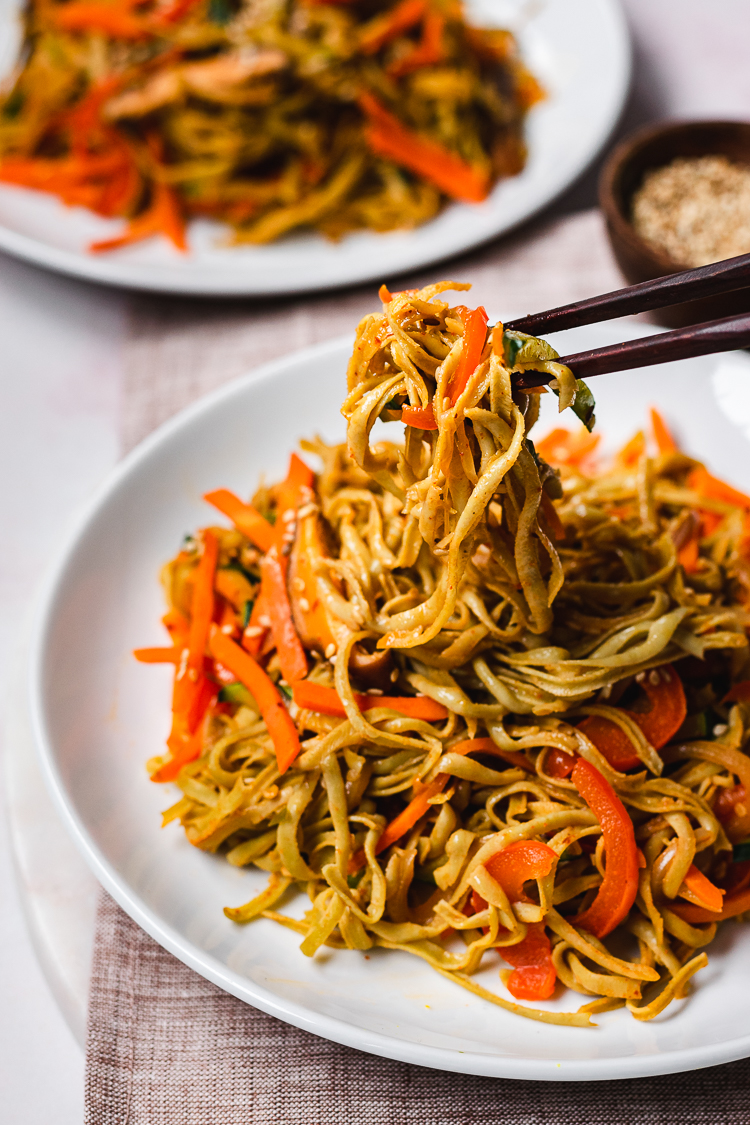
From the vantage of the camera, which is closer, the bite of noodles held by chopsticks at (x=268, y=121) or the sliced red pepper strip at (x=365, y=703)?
the sliced red pepper strip at (x=365, y=703)

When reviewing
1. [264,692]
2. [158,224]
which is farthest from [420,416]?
[158,224]

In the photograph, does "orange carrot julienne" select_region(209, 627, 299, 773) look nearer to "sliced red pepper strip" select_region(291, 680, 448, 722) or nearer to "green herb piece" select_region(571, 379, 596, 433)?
"sliced red pepper strip" select_region(291, 680, 448, 722)

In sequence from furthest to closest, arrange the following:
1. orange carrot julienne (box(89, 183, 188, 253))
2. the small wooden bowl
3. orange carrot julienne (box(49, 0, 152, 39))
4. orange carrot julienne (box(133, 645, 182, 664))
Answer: orange carrot julienne (box(49, 0, 152, 39))
orange carrot julienne (box(89, 183, 188, 253))
the small wooden bowl
orange carrot julienne (box(133, 645, 182, 664))

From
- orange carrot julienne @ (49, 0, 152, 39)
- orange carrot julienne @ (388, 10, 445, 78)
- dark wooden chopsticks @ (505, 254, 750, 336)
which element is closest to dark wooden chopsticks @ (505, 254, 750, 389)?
dark wooden chopsticks @ (505, 254, 750, 336)

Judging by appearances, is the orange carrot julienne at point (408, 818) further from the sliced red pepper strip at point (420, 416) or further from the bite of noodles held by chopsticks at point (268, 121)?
the bite of noodles held by chopsticks at point (268, 121)

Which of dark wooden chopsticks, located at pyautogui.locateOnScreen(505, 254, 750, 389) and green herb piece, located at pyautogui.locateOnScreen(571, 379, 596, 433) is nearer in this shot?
dark wooden chopsticks, located at pyautogui.locateOnScreen(505, 254, 750, 389)

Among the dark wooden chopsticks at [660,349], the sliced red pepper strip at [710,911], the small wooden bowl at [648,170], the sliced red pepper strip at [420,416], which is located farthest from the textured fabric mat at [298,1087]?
the small wooden bowl at [648,170]

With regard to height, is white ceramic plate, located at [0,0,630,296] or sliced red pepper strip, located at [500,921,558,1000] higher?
white ceramic plate, located at [0,0,630,296]
